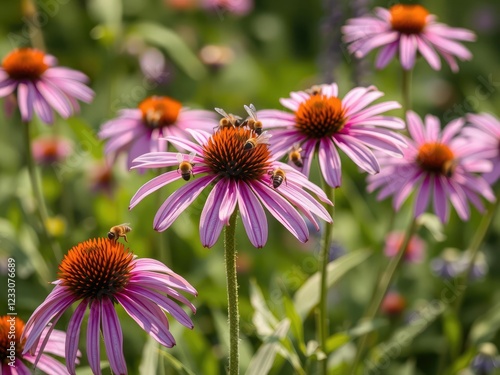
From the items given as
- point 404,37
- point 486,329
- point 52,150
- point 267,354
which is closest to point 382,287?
point 486,329

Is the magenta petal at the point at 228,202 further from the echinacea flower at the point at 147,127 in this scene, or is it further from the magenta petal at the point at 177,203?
the echinacea flower at the point at 147,127

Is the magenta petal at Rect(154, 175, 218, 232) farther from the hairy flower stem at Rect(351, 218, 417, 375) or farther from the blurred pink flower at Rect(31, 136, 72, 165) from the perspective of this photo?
the blurred pink flower at Rect(31, 136, 72, 165)

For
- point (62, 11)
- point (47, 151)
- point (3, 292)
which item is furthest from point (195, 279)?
point (62, 11)

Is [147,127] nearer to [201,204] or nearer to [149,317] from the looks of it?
[201,204]

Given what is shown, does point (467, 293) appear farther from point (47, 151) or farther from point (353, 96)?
point (47, 151)

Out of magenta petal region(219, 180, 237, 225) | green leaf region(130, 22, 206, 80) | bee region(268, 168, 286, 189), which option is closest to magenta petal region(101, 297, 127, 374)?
magenta petal region(219, 180, 237, 225)
